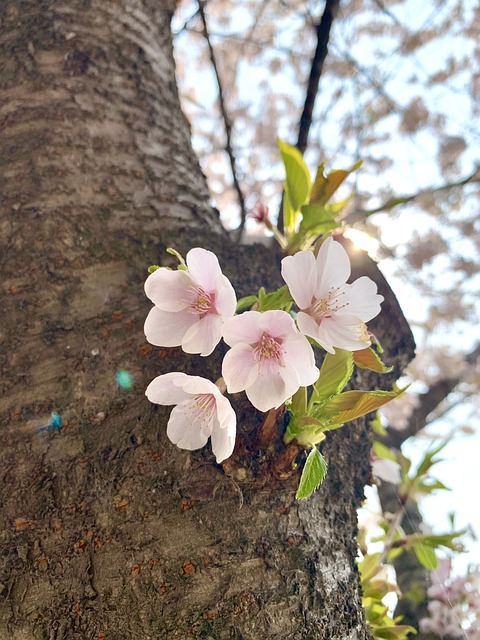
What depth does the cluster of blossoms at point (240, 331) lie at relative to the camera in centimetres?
59

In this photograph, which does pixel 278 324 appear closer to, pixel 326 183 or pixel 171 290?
pixel 171 290

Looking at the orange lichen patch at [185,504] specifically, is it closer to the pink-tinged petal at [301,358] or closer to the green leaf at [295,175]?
the pink-tinged petal at [301,358]

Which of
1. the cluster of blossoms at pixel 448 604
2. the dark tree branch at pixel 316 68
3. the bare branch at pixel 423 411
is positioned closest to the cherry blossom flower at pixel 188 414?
the dark tree branch at pixel 316 68

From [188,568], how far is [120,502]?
0.37ft

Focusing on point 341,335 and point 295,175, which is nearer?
point 341,335

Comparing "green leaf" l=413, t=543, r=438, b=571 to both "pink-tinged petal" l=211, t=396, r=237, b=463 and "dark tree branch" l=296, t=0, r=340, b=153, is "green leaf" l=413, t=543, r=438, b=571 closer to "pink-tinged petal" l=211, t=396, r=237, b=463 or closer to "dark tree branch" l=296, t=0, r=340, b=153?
"pink-tinged petal" l=211, t=396, r=237, b=463

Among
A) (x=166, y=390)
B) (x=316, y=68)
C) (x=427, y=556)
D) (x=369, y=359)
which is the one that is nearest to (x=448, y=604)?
(x=427, y=556)

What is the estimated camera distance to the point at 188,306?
659mm

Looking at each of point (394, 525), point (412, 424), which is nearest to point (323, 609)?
point (394, 525)

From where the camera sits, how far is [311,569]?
2.09ft

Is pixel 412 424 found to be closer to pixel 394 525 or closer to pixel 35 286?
pixel 394 525

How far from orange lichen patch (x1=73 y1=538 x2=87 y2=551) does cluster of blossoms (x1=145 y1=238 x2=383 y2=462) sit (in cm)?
16

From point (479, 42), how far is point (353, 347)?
481cm

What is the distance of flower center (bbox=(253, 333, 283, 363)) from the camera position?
60 cm
